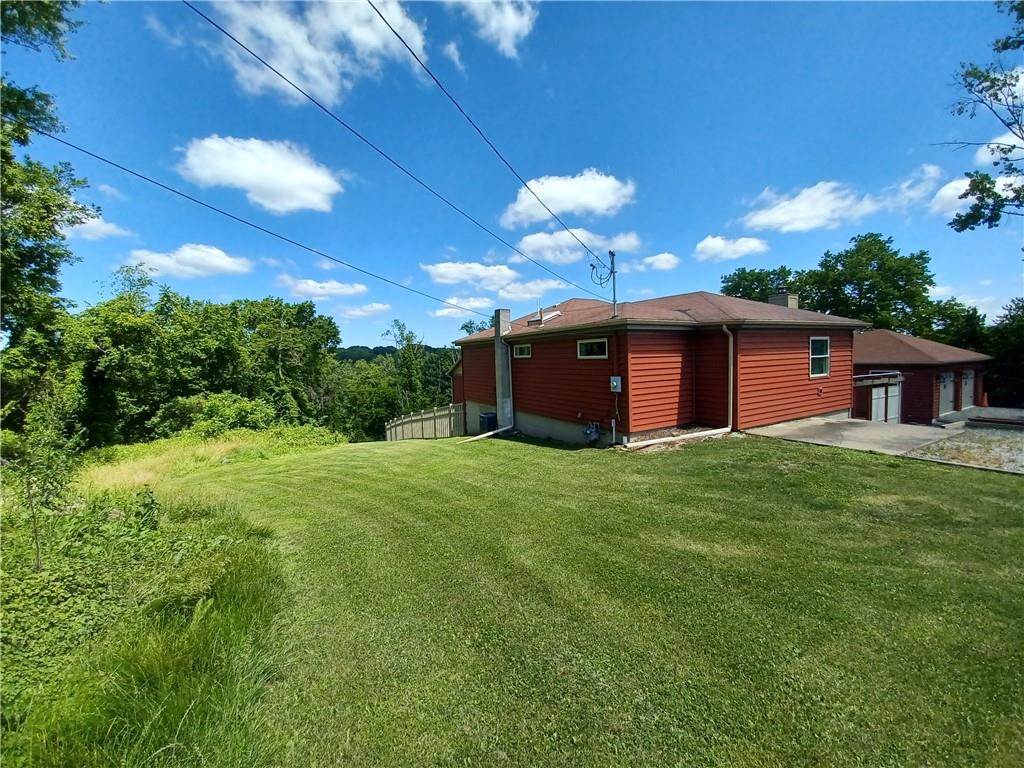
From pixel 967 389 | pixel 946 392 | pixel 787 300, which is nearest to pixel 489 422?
pixel 787 300

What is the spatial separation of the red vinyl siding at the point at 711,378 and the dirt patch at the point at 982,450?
127 inches

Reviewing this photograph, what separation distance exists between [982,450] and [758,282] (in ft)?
128

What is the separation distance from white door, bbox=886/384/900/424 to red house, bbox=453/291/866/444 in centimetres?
423

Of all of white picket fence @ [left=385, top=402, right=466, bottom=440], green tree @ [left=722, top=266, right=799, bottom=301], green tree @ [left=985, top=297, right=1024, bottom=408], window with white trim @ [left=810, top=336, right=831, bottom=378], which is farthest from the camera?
green tree @ [left=722, top=266, right=799, bottom=301]

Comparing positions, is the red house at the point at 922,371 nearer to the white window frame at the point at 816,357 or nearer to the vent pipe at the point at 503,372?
the white window frame at the point at 816,357

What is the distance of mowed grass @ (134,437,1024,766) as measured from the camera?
6.59ft

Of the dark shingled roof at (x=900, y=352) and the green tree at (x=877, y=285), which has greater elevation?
the green tree at (x=877, y=285)

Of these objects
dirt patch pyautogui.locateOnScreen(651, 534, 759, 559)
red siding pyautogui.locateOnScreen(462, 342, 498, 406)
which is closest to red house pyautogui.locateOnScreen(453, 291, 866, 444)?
red siding pyautogui.locateOnScreen(462, 342, 498, 406)

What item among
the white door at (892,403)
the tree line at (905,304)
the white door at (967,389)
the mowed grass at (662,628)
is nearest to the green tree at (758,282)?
the tree line at (905,304)

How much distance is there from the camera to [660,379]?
30.7 ft

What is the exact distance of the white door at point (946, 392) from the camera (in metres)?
16.6

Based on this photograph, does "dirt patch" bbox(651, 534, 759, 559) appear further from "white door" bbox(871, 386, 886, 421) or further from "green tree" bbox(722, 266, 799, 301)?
"green tree" bbox(722, 266, 799, 301)

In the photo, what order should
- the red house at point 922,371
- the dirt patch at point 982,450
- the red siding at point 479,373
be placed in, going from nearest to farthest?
the dirt patch at point 982,450, the red siding at point 479,373, the red house at point 922,371

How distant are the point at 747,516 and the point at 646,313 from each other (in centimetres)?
632
